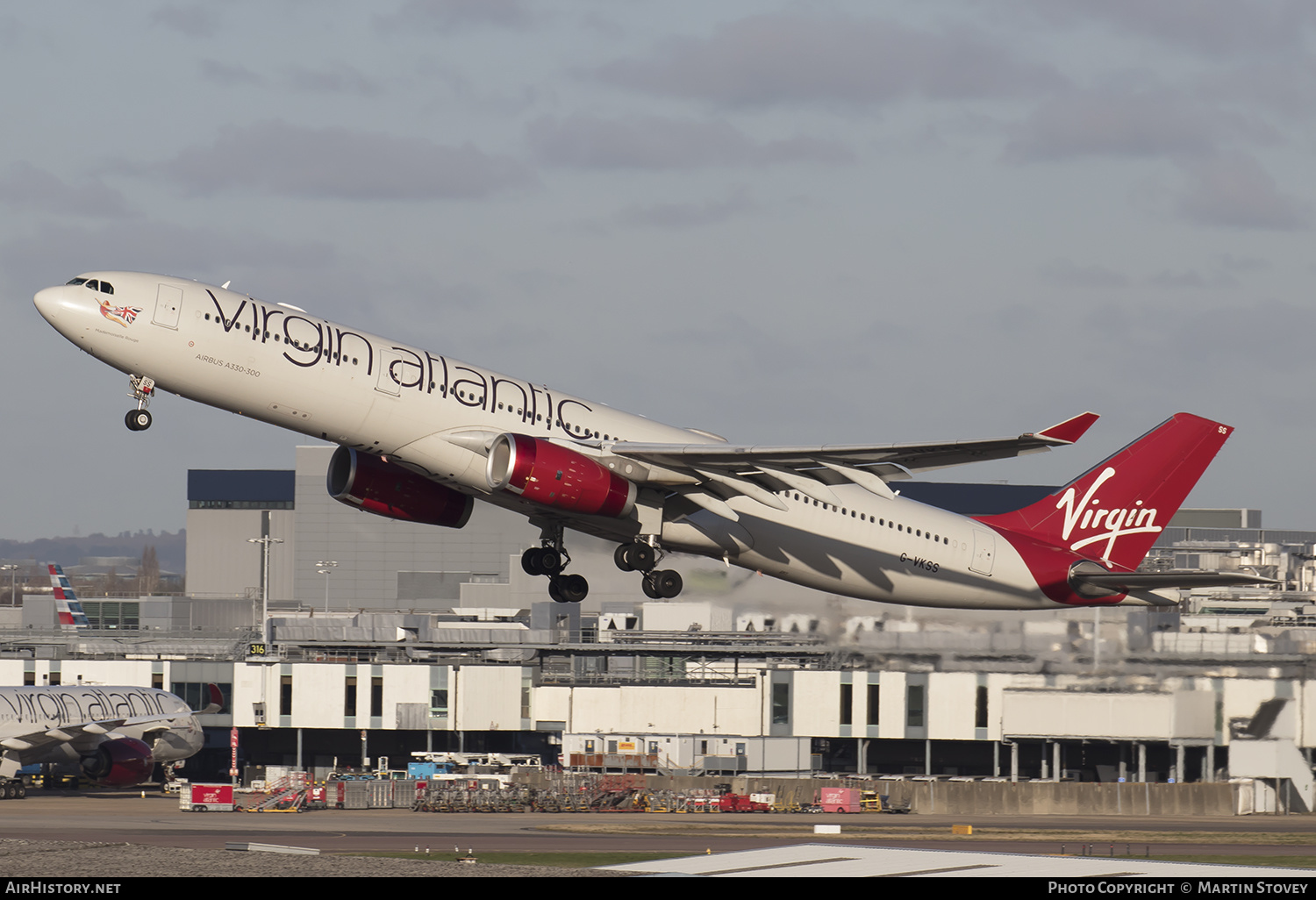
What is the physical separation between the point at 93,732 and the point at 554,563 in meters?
25.9

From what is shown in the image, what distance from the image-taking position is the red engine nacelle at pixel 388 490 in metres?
42.1

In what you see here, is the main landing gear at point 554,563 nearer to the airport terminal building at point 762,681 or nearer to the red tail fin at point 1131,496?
the airport terminal building at point 762,681

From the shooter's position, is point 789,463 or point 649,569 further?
point 649,569

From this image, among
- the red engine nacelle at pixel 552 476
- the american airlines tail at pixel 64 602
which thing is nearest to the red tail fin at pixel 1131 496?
the red engine nacelle at pixel 552 476

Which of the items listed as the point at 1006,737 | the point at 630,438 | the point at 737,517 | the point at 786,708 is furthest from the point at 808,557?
the point at 786,708

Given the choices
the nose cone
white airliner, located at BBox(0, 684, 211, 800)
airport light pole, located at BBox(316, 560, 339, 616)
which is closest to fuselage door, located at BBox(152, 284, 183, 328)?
the nose cone

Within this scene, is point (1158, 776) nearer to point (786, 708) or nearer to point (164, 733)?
point (786, 708)

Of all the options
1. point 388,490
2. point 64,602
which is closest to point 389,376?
point 388,490

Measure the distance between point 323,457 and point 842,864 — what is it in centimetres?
12156

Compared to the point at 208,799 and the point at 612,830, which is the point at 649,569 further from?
the point at 208,799

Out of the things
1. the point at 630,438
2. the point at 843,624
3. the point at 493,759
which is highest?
the point at 630,438

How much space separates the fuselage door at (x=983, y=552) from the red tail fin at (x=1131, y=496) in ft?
4.00

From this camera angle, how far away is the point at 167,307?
36375 millimetres

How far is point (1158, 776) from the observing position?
58.4 m
